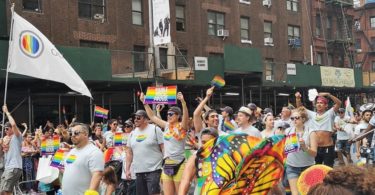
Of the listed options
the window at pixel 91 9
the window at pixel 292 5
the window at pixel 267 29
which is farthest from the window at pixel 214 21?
the window at pixel 91 9

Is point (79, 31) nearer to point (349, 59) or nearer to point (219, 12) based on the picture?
point (219, 12)

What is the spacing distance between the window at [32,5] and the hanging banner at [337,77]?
15.4 m

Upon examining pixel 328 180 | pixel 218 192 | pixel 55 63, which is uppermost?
pixel 55 63

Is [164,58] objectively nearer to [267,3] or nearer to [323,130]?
[267,3]

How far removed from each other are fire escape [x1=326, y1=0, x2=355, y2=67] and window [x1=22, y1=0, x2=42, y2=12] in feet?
81.9

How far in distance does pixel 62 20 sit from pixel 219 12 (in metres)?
11.1

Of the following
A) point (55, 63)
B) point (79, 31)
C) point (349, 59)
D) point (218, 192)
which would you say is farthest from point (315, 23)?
point (218, 192)

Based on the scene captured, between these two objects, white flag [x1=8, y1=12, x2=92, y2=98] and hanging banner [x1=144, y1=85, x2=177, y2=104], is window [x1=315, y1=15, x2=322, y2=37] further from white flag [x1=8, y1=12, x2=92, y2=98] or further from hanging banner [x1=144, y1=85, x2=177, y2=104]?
white flag [x1=8, y1=12, x2=92, y2=98]

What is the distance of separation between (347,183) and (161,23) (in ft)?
57.7

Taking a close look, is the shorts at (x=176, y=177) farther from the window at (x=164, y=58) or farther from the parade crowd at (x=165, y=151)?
the window at (x=164, y=58)

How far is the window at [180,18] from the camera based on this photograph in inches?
1142

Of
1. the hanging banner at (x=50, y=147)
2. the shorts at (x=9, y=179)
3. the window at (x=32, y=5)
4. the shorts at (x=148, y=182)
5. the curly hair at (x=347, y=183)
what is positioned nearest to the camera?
the curly hair at (x=347, y=183)

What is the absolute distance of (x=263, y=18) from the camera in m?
34.7

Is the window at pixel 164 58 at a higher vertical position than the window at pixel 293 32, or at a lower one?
lower
